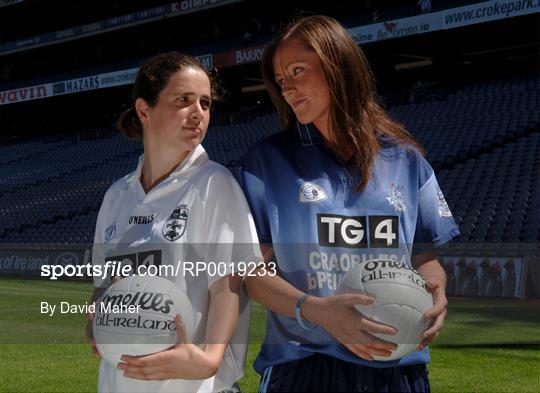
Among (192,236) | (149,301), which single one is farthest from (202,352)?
(192,236)

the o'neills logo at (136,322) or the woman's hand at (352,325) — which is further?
the o'neills logo at (136,322)

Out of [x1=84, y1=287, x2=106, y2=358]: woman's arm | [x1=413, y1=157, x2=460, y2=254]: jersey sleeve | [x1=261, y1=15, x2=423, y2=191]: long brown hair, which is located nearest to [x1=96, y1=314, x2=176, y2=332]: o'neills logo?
[x1=84, y1=287, x2=106, y2=358]: woman's arm

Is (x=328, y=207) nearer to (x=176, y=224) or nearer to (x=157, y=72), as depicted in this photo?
(x=176, y=224)

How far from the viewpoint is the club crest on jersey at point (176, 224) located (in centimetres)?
227

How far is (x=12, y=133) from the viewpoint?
136 ft

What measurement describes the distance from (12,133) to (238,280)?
41.6 meters

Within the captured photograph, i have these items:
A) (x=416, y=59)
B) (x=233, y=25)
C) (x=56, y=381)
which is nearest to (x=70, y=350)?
(x=56, y=381)

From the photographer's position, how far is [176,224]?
90.0 inches

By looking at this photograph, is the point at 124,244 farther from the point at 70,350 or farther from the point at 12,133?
the point at 12,133

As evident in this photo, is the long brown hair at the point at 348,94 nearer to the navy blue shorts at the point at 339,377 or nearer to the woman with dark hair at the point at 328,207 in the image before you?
the woman with dark hair at the point at 328,207

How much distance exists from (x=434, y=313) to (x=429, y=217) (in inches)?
11.6

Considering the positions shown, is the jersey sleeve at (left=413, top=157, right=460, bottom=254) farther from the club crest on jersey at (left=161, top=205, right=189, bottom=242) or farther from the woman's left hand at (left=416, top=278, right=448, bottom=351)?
the club crest on jersey at (left=161, top=205, right=189, bottom=242)

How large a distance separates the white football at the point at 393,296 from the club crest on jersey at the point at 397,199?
0.51 feet

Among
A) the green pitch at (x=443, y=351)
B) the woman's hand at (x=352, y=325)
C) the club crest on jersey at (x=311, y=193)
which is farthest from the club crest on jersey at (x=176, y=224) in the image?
the green pitch at (x=443, y=351)
